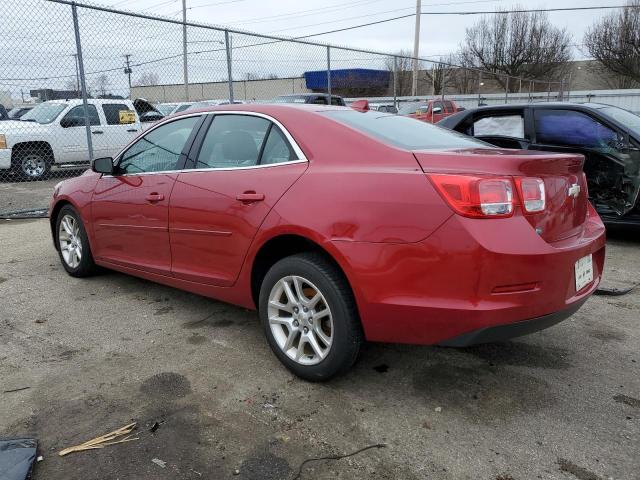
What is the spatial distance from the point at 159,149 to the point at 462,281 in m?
2.62

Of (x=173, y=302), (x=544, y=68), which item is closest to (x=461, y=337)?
(x=173, y=302)

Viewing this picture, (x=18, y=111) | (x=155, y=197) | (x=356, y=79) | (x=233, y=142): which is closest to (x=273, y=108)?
(x=233, y=142)

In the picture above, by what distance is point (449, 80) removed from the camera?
117 feet

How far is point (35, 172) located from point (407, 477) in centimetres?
1156

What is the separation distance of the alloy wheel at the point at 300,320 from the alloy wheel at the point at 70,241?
254 cm

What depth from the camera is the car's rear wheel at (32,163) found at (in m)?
11.3

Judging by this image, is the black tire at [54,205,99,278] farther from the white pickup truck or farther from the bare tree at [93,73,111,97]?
the white pickup truck

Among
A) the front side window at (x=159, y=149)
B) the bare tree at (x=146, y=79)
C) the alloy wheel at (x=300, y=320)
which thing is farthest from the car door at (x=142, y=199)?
the bare tree at (x=146, y=79)

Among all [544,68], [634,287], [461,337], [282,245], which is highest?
[544,68]

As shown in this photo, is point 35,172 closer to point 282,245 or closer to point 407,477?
point 282,245

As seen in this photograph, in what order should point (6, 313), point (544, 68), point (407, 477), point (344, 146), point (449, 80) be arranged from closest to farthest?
point (407, 477) → point (344, 146) → point (6, 313) → point (449, 80) → point (544, 68)

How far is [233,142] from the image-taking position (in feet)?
11.5

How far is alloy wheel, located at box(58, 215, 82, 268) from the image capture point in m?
4.86

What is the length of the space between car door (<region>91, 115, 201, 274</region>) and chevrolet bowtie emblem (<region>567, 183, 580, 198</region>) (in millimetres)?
2448
